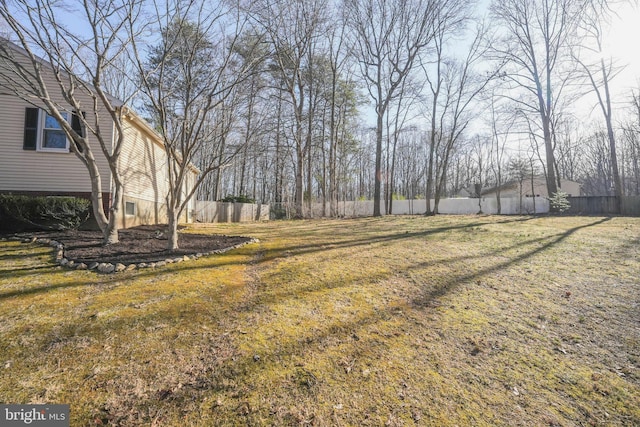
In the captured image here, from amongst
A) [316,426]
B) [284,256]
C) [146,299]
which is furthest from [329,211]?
[316,426]

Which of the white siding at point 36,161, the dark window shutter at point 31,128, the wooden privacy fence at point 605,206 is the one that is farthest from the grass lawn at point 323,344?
the wooden privacy fence at point 605,206

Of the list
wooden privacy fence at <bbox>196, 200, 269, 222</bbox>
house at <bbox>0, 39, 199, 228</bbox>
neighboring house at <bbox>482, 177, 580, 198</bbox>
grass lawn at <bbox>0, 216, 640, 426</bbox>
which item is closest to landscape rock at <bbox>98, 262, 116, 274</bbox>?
grass lawn at <bbox>0, 216, 640, 426</bbox>

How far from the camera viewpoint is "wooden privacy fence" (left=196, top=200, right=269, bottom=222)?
17.9 meters

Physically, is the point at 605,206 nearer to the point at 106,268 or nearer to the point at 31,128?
the point at 106,268

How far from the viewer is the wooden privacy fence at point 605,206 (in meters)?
15.9

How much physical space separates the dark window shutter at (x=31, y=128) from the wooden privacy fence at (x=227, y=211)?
9592 mm

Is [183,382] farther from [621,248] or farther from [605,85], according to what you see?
[605,85]

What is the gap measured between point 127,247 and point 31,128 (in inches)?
236

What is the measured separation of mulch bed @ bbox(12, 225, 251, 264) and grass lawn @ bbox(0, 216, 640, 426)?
54 cm

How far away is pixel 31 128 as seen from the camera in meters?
8.15

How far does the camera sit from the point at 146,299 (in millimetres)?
3283

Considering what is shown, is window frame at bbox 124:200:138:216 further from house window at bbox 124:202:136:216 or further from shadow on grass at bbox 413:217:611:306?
shadow on grass at bbox 413:217:611:306

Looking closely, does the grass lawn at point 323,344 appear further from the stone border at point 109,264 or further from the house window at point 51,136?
the house window at point 51,136

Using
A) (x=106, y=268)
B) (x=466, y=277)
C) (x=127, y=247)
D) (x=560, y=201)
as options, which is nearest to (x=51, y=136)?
(x=127, y=247)
